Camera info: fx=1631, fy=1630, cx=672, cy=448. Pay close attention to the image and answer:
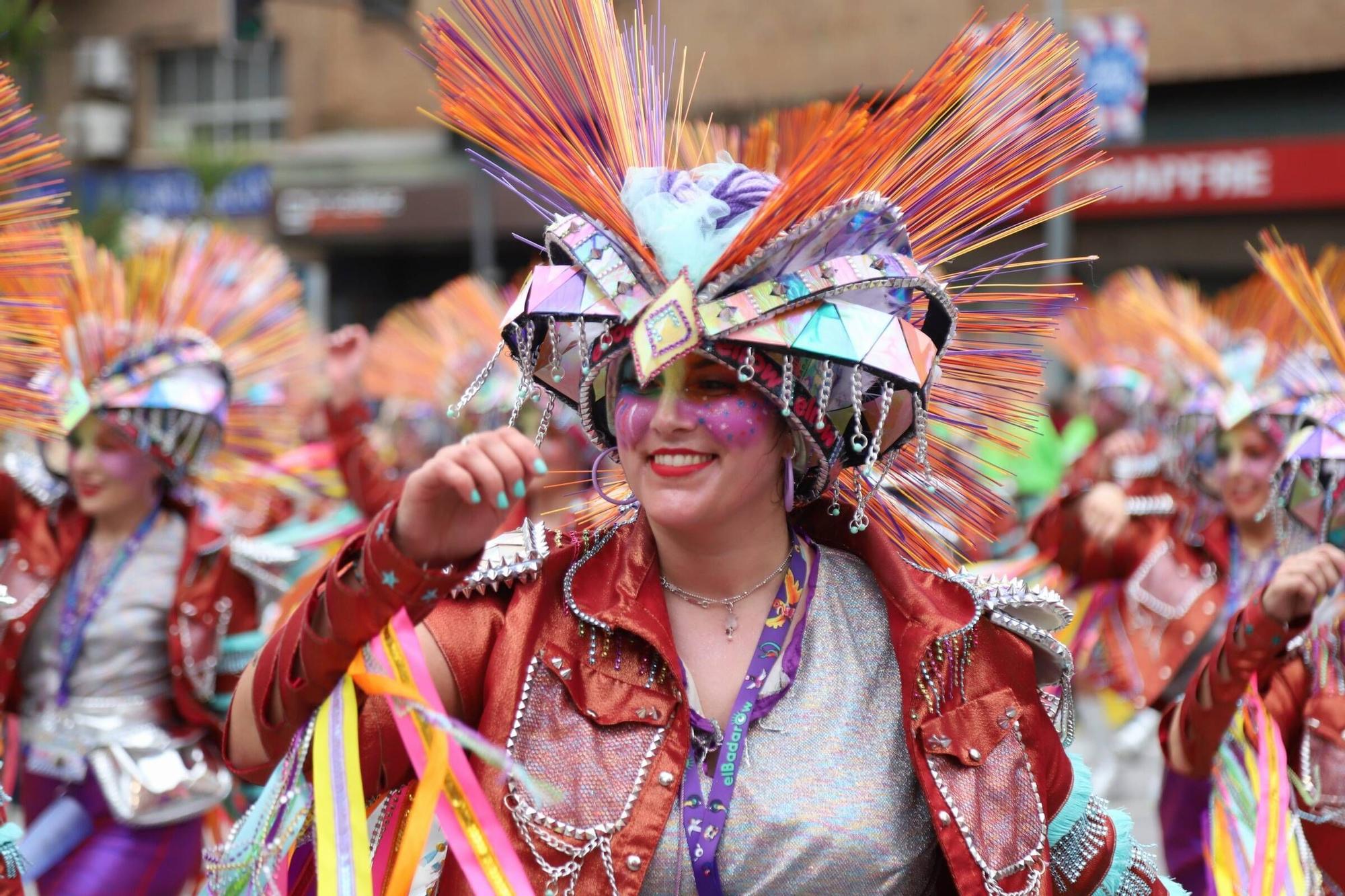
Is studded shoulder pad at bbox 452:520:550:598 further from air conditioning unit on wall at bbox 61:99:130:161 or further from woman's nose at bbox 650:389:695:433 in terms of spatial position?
air conditioning unit on wall at bbox 61:99:130:161

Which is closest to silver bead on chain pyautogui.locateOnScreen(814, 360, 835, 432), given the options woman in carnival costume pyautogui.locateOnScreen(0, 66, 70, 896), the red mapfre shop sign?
woman in carnival costume pyautogui.locateOnScreen(0, 66, 70, 896)

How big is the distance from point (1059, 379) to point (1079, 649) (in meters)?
6.48

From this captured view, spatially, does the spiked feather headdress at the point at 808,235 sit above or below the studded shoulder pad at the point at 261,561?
above

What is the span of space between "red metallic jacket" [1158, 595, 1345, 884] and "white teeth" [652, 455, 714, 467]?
1504 mm

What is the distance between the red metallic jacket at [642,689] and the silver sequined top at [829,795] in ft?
0.15

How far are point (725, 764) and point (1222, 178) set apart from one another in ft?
52.0

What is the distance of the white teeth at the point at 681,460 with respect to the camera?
2.36m

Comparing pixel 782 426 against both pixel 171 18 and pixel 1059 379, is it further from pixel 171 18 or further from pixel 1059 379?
pixel 171 18

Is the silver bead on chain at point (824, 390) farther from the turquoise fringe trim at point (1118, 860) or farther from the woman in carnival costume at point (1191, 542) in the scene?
the woman in carnival costume at point (1191, 542)

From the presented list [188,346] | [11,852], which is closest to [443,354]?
[188,346]

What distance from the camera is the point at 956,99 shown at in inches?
102

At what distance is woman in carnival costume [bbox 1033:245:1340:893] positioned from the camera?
15.3ft

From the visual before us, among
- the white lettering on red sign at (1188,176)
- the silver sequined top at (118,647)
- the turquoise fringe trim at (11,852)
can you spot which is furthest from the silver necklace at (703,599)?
the white lettering on red sign at (1188,176)

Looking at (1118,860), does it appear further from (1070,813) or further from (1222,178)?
(1222,178)
